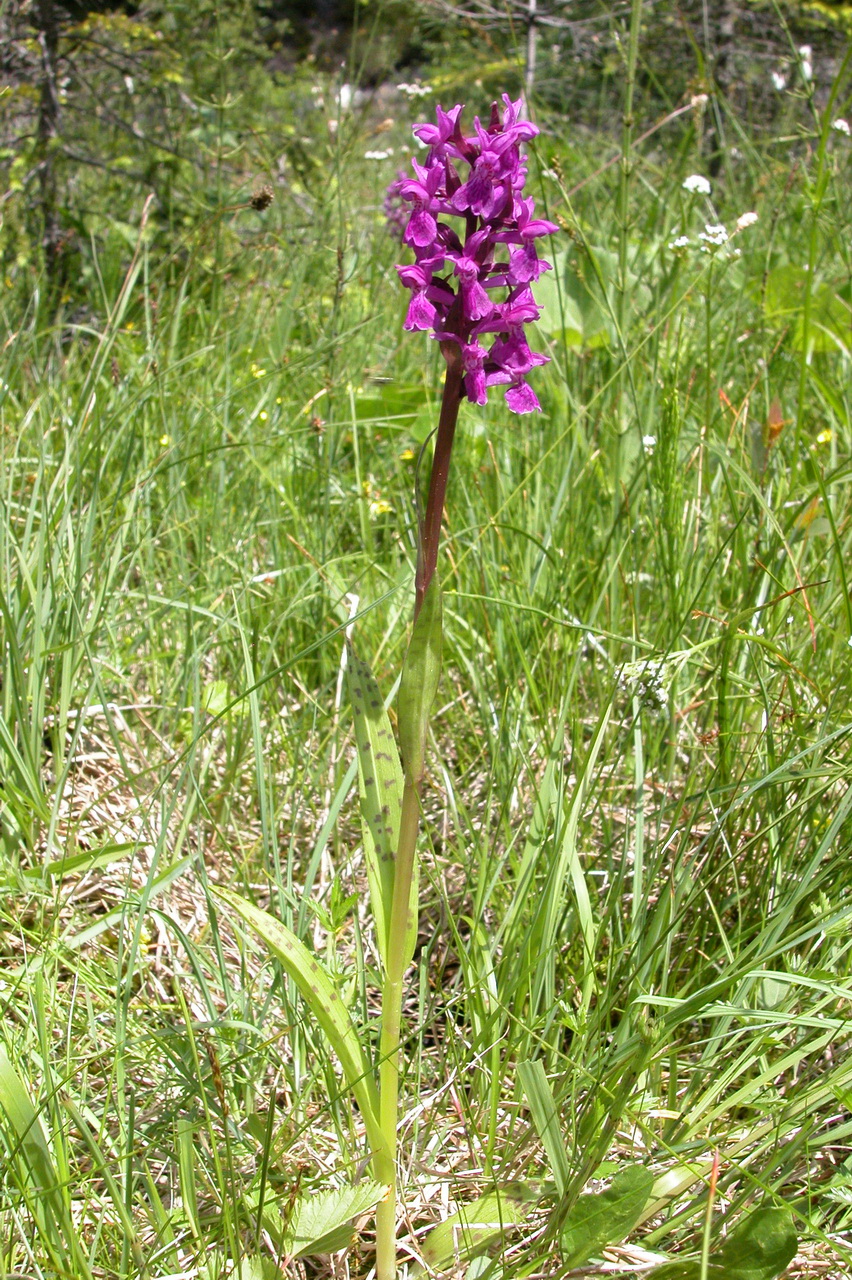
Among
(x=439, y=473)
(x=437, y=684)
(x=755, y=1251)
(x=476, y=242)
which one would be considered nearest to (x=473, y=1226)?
(x=755, y=1251)

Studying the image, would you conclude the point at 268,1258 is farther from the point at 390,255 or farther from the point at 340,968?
the point at 390,255

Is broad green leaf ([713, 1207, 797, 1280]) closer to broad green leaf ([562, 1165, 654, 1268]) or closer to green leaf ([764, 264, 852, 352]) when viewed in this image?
broad green leaf ([562, 1165, 654, 1268])

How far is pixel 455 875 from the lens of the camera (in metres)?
1.78

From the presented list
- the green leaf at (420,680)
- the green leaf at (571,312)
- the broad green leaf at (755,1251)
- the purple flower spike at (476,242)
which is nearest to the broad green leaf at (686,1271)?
the broad green leaf at (755,1251)

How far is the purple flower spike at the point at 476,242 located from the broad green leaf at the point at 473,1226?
3.05ft

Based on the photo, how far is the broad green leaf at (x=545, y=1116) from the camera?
43.6 inches

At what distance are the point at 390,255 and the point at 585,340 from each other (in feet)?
4.96

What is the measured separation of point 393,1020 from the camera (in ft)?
3.92

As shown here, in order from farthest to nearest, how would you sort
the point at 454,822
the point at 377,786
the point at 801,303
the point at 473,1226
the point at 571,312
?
the point at 801,303 < the point at 571,312 < the point at 454,822 < the point at 377,786 < the point at 473,1226

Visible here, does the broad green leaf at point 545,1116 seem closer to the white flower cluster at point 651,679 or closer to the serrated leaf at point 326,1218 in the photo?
the serrated leaf at point 326,1218

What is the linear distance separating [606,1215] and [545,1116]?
0.12 m

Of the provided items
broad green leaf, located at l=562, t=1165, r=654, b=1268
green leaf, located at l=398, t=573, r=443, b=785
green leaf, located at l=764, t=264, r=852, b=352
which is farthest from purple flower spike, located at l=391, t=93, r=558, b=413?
green leaf, located at l=764, t=264, r=852, b=352

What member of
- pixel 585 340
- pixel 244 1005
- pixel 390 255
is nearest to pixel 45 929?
pixel 244 1005

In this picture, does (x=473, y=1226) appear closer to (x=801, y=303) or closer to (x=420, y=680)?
(x=420, y=680)
